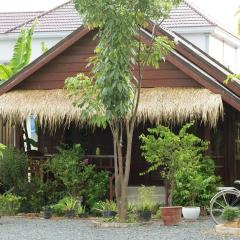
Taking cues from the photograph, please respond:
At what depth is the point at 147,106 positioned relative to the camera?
1625 cm

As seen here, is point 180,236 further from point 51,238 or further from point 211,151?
point 211,151

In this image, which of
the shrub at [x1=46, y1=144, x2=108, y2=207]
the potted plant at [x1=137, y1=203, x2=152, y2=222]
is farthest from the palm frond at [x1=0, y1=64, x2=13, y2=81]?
the potted plant at [x1=137, y1=203, x2=152, y2=222]

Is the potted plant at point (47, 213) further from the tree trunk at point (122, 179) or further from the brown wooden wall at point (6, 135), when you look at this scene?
the brown wooden wall at point (6, 135)

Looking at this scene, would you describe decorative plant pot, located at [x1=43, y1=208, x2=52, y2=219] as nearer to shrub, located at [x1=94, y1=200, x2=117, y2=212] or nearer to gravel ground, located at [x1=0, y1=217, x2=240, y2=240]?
gravel ground, located at [x1=0, y1=217, x2=240, y2=240]

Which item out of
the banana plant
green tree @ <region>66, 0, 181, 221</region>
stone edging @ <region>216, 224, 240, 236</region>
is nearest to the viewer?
stone edging @ <region>216, 224, 240, 236</region>

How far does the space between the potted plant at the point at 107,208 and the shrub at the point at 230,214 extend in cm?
254

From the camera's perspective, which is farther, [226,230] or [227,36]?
[227,36]

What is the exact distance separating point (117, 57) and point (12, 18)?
73.0ft

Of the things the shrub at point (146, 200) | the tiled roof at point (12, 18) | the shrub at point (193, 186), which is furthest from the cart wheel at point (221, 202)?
the tiled roof at point (12, 18)

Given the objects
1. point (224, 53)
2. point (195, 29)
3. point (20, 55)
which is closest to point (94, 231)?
point (20, 55)

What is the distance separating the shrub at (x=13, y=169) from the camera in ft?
55.8

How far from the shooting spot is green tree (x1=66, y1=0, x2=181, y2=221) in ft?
45.2

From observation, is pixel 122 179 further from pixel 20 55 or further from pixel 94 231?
pixel 20 55

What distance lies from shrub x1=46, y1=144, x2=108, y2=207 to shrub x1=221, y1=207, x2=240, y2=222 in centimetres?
418
